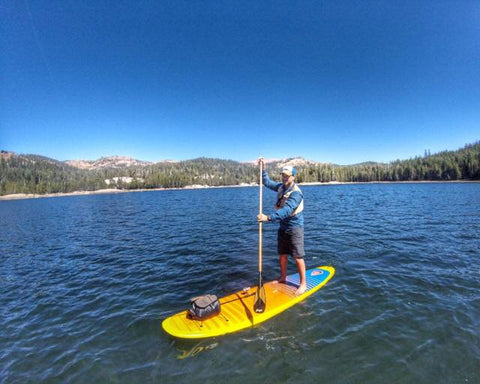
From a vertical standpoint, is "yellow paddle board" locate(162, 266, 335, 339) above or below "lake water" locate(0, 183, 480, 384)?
above

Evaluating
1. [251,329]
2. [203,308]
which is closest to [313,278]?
[251,329]

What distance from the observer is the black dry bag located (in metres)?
7.05

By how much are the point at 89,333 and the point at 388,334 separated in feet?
30.4

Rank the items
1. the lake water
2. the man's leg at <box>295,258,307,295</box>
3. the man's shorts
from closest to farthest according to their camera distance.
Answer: the lake water, the man's shorts, the man's leg at <box>295,258,307,295</box>

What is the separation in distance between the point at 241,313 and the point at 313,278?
4.03 meters

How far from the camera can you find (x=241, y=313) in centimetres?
755

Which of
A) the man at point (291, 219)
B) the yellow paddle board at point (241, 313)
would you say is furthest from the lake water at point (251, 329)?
the man at point (291, 219)

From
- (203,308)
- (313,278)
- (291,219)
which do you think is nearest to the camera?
(203,308)

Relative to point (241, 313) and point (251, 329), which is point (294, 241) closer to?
point (241, 313)

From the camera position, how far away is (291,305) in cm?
823

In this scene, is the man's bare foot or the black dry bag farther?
the man's bare foot

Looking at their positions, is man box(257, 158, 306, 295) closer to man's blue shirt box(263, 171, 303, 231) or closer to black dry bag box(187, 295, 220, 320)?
man's blue shirt box(263, 171, 303, 231)

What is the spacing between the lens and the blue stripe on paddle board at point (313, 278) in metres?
9.48

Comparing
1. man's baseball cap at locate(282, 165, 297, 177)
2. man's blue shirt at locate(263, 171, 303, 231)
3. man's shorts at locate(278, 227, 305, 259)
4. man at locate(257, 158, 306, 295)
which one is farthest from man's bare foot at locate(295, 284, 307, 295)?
man's baseball cap at locate(282, 165, 297, 177)
